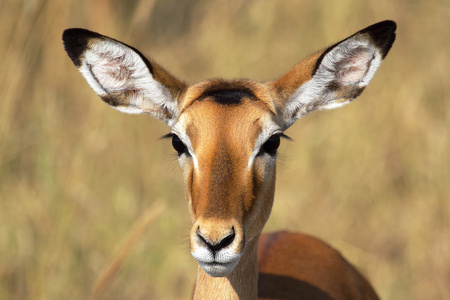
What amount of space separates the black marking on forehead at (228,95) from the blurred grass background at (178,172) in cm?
142

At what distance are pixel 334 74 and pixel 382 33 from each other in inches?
17.0

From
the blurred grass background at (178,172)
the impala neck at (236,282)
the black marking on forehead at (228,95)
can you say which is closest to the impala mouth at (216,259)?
the impala neck at (236,282)

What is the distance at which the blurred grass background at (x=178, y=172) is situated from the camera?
602 cm

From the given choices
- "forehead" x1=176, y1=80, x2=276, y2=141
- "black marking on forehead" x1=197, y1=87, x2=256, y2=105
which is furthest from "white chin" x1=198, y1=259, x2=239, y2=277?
"black marking on forehead" x1=197, y1=87, x2=256, y2=105

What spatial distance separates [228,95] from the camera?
12.4 feet

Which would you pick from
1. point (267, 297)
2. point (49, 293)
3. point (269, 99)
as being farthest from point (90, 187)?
point (269, 99)

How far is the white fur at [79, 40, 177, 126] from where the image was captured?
3.87 metres

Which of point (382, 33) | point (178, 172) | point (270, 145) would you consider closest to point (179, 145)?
point (270, 145)

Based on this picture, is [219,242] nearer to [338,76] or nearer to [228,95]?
[228,95]

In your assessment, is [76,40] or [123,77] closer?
[76,40]

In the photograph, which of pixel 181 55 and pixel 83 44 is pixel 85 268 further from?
pixel 181 55

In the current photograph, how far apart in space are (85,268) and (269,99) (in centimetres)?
315

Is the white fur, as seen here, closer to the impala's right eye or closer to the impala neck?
the impala's right eye

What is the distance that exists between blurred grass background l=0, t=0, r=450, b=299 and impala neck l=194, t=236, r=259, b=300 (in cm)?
166
